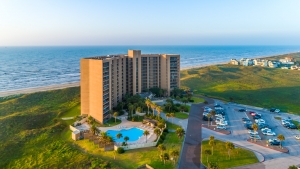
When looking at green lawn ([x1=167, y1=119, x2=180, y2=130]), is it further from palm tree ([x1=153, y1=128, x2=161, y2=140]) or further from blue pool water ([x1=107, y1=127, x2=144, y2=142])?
blue pool water ([x1=107, y1=127, x2=144, y2=142])

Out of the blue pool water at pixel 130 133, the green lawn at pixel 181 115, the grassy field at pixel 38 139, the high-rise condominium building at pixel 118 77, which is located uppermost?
the high-rise condominium building at pixel 118 77

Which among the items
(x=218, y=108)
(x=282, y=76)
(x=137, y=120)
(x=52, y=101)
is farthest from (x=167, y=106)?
(x=282, y=76)

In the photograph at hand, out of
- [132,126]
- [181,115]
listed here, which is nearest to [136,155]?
[132,126]

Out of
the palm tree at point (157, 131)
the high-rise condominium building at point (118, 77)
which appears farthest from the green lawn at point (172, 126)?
the high-rise condominium building at point (118, 77)

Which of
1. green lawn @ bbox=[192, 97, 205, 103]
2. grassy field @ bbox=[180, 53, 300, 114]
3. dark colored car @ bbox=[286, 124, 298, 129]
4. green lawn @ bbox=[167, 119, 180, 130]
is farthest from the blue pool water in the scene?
grassy field @ bbox=[180, 53, 300, 114]

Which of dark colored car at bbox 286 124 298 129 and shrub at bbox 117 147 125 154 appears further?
dark colored car at bbox 286 124 298 129

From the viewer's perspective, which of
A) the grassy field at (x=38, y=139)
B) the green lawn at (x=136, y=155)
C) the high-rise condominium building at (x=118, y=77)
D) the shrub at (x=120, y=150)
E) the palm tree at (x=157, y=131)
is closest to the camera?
the green lawn at (x=136, y=155)

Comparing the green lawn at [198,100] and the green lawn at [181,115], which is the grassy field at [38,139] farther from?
the green lawn at [198,100]

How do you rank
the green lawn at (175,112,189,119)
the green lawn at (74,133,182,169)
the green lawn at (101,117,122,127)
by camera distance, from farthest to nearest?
the green lawn at (175,112,189,119) → the green lawn at (101,117,122,127) → the green lawn at (74,133,182,169)
